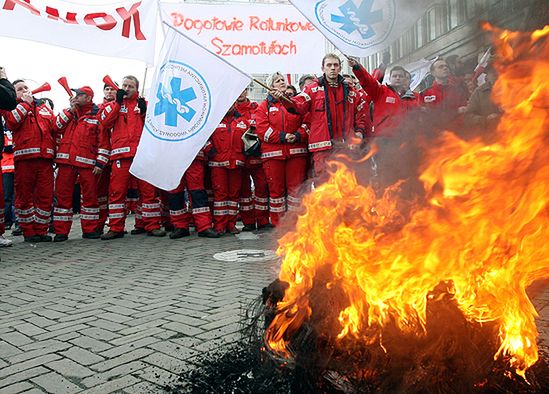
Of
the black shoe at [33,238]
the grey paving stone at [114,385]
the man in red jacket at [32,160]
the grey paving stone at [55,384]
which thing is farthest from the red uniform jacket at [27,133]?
the grey paving stone at [114,385]

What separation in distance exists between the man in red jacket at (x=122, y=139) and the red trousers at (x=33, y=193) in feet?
3.43

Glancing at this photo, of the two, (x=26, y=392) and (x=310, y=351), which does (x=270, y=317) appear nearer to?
(x=310, y=351)

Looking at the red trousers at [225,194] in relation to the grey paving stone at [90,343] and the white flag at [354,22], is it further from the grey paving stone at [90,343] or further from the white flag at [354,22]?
the grey paving stone at [90,343]

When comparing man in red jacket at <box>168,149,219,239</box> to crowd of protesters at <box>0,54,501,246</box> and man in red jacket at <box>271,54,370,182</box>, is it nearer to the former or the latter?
crowd of protesters at <box>0,54,501,246</box>

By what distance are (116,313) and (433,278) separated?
259 centimetres

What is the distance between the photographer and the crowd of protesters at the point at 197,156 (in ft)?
23.0

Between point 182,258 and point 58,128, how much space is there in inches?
145

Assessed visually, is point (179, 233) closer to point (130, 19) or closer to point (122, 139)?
point (122, 139)

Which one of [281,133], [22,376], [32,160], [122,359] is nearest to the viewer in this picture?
[22,376]

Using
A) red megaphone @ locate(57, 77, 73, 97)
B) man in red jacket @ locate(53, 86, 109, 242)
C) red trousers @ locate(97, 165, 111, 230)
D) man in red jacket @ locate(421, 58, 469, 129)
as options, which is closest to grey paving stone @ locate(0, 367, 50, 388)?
man in red jacket @ locate(421, 58, 469, 129)

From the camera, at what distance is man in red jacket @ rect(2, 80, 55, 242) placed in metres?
7.57

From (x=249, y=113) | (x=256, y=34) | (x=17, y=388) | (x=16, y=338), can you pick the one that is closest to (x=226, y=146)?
(x=249, y=113)

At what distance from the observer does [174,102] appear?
6.59 metres

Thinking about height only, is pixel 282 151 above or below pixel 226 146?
below
